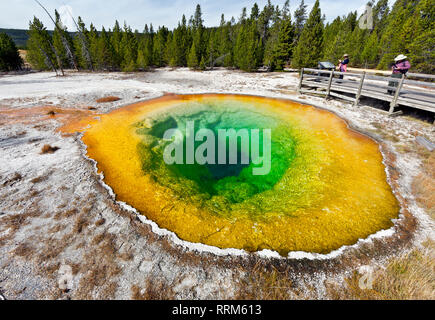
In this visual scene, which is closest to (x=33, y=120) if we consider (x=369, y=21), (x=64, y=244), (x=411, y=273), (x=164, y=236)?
(x=64, y=244)

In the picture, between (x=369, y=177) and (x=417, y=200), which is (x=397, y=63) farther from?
(x=417, y=200)

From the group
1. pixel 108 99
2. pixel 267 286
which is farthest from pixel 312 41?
pixel 267 286

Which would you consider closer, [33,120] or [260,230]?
[260,230]

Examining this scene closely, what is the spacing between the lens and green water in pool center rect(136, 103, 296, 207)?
6.70 m

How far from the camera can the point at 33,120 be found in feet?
34.3

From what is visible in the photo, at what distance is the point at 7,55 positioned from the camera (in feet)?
123

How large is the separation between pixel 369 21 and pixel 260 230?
74216 mm

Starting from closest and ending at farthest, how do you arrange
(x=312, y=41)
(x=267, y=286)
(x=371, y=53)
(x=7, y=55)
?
1. (x=267, y=286)
2. (x=312, y=41)
3. (x=7, y=55)
4. (x=371, y=53)

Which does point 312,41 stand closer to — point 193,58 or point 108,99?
point 193,58

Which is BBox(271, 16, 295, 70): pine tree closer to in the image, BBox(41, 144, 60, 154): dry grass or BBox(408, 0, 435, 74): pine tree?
BBox(408, 0, 435, 74): pine tree

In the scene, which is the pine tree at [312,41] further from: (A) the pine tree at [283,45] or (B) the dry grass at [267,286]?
(B) the dry grass at [267,286]

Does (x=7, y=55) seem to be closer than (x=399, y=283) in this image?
No

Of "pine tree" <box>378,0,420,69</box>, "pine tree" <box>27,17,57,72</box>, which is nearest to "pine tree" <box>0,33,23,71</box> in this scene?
"pine tree" <box>27,17,57,72</box>

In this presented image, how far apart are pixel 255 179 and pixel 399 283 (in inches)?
195
